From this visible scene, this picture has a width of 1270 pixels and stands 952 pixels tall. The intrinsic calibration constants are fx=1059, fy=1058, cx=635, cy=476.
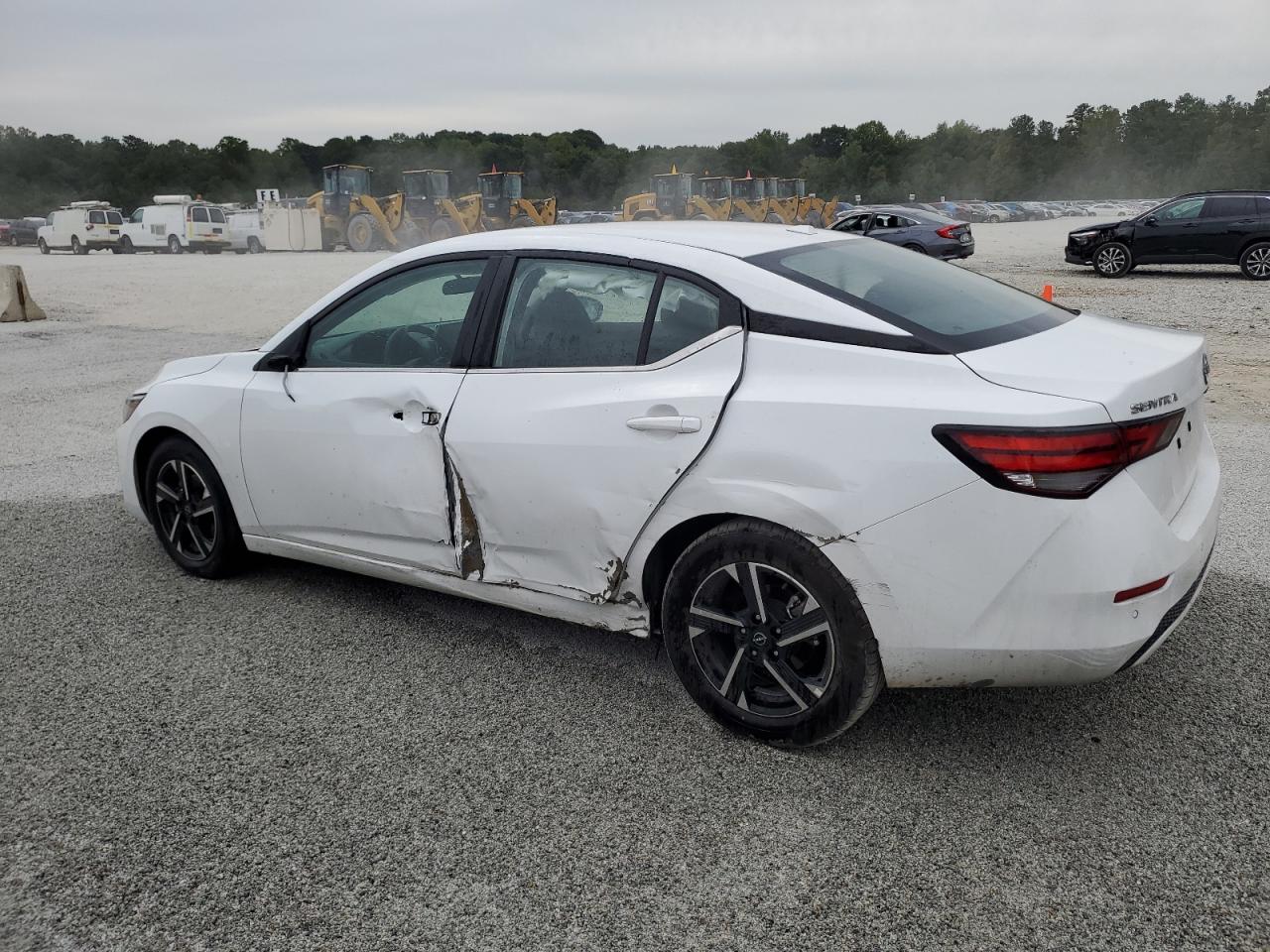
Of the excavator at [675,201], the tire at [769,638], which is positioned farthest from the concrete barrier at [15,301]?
the excavator at [675,201]

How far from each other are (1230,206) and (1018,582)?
64.7 feet

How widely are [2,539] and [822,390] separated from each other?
4549 mm

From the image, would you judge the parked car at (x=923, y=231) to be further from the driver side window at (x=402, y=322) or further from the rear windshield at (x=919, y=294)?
the driver side window at (x=402, y=322)

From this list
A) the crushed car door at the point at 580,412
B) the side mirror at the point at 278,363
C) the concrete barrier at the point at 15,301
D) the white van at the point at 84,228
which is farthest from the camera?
the white van at the point at 84,228

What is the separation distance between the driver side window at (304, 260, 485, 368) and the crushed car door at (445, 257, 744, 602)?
8.1 inches

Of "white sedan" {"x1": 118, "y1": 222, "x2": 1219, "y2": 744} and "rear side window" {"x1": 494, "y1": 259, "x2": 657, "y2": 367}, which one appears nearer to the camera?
"white sedan" {"x1": 118, "y1": 222, "x2": 1219, "y2": 744}

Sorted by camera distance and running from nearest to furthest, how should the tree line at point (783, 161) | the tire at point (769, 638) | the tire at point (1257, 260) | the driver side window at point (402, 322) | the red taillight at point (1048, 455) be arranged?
the red taillight at point (1048, 455) < the tire at point (769, 638) < the driver side window at point (402, 322) < the tire at point (1257, 260) < the tree line at point (783, 161)

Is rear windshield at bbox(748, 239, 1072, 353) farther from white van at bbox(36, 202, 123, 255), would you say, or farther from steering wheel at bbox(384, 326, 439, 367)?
white van at bbox(36, 202, 123, 255)

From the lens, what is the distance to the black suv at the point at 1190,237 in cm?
1878

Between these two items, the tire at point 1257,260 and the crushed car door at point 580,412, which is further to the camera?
the tire at point 1257,260

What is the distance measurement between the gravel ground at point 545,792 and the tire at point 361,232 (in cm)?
3552

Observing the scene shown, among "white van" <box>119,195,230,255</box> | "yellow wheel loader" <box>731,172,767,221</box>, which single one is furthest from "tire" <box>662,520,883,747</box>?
"white van" <box>119,195,230,255</box>

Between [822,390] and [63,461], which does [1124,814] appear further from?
[63,461]

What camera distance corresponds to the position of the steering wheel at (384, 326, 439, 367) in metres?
3.87
